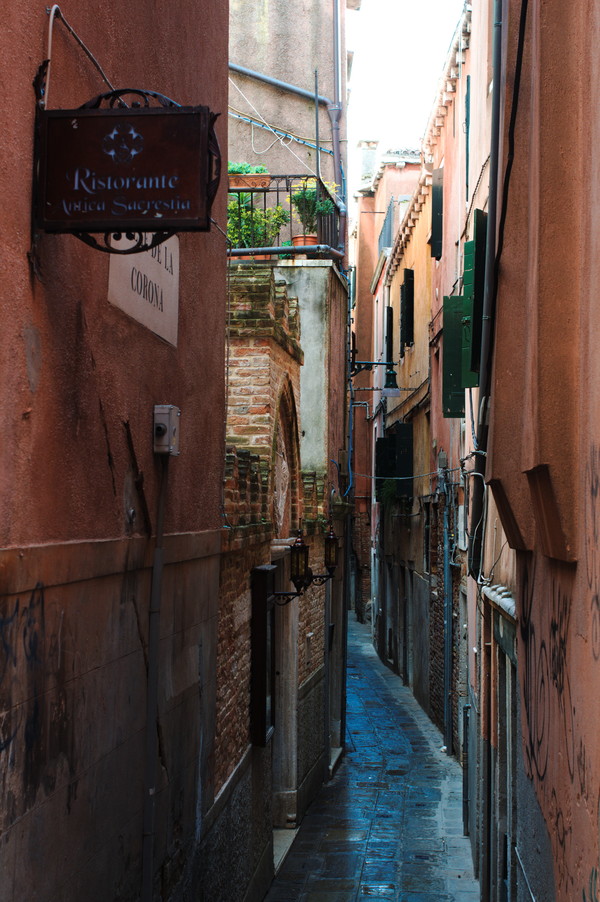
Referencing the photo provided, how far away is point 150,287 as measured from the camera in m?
5.81

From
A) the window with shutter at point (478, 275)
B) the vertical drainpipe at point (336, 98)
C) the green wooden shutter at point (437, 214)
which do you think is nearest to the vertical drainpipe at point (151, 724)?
the window with shutter at point (478, 275)

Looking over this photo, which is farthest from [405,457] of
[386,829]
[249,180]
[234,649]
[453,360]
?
[234,649]

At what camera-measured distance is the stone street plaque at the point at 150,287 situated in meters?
5.21

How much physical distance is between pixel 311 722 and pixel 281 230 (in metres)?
7.66

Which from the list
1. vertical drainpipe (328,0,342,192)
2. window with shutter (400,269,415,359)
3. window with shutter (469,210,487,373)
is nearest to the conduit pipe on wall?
window with shutter (469,210,487,373)

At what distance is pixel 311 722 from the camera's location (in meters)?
13.5

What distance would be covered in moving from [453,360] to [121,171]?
885 cm

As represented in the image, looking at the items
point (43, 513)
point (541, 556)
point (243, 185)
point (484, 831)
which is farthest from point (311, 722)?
point (43, 513)

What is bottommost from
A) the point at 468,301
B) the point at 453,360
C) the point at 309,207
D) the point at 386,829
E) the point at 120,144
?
the point at 386,829

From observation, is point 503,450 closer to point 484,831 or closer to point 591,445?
point 591,445

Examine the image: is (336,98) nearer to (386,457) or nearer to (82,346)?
(386,457)

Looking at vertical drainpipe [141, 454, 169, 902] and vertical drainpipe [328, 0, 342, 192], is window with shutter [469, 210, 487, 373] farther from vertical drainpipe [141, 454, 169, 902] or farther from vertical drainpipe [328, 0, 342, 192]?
vertical drainpipe [328, 0, 342, 192]

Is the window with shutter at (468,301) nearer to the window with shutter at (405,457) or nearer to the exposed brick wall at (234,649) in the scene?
the exposed brick wall at (234,649)

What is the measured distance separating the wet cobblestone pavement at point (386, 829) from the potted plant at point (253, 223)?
7807 mm
